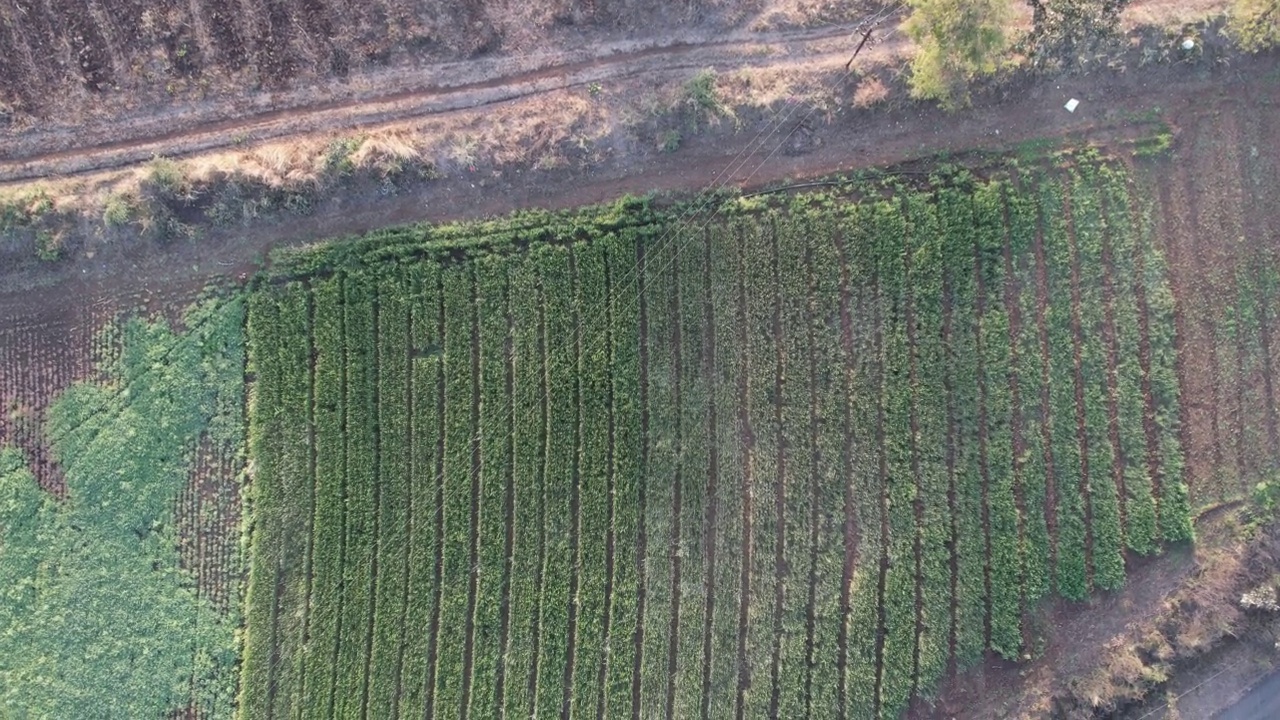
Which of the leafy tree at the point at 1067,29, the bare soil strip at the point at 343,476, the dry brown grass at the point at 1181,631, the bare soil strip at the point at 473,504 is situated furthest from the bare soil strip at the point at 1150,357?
the bare soil strip at the point at 343,476

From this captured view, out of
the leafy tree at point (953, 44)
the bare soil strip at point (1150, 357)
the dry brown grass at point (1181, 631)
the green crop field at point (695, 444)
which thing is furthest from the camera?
the green crop field at point (695, 444)

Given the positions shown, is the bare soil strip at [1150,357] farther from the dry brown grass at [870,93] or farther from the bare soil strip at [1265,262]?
the dry brown grass at [870,93]

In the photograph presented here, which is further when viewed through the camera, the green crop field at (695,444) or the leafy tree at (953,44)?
the green crop field at (695,444)

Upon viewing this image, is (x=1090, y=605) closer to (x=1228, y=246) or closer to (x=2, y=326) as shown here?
(x=1228, y=246)

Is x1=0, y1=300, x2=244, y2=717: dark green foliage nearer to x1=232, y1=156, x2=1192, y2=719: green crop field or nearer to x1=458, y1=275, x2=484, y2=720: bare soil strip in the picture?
x1=232, y1=156, x2=1192, y2=719: green crop field

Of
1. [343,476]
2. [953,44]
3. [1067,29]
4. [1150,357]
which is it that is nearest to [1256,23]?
[1067,29]

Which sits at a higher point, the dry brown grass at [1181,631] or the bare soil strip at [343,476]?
the bare soil strip at [343,476]

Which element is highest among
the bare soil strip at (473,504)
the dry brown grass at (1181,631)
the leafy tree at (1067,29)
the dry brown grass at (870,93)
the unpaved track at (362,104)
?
the unpaved track at (362,104)

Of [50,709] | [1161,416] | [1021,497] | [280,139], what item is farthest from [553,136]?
[50,709]
